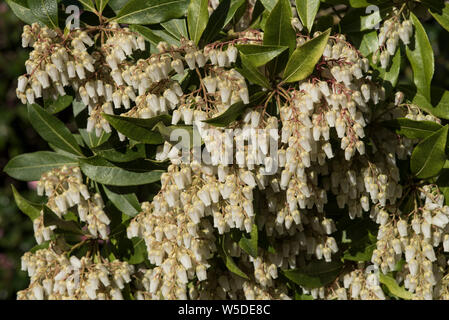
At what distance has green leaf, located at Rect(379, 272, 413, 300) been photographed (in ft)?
6.26

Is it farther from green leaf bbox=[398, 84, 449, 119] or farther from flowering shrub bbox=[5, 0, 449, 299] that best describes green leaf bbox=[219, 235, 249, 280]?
green leaf bbox=[398, 84, 449, 119]

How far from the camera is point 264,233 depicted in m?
1.83

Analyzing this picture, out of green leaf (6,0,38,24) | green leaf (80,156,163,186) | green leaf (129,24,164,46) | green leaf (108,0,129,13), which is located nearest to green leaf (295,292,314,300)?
green leaf (80,156,163,186)

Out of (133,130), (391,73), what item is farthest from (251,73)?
(391,73)

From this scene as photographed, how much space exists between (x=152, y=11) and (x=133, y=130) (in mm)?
437

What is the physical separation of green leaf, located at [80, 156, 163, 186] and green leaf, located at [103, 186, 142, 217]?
0.08 meters

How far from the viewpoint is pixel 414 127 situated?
1737mm

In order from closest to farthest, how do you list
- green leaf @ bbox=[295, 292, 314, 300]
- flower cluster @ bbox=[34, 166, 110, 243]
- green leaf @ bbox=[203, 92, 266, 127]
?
green leaf @ bbox=[203, 92, 266, 127], flower cluster @ bbox=[34, 166, 110, 243], green leaf @ bbox=[295, 292, 314, 300]

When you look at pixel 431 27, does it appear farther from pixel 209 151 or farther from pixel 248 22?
pixel 209 151

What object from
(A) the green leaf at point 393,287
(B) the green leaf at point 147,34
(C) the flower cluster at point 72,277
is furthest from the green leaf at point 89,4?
(A) the green leaf at point 393,287

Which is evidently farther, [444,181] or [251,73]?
[444,181]

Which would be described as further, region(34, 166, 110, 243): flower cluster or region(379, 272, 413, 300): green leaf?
region(379, 272, 413, 300): green leaf

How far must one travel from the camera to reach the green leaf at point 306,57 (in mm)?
1563

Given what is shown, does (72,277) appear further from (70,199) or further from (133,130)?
(133,130)
